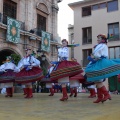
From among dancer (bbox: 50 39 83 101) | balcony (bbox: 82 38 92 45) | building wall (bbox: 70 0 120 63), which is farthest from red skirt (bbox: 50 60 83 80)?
balcony (bbox: 82 38 92 45)

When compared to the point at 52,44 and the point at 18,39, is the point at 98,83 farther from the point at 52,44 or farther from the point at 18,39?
the point at 52,44

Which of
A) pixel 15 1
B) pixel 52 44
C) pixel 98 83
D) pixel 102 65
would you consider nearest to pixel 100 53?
pixel 102 65

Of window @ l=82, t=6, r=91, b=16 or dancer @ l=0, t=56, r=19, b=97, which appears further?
window @ l=82, t=6, r=91, b=16

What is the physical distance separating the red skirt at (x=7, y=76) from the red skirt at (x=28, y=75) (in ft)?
1.55

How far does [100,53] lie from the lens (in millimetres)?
5281

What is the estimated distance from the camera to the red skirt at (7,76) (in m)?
7.95

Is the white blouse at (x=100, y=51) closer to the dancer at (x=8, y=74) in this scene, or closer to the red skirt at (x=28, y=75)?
the red skirt at (x=28, y=75)

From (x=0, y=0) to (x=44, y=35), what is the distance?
14.3 ft

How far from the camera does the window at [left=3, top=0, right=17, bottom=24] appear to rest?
16638 millimetres

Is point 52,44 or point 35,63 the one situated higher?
point 52,44

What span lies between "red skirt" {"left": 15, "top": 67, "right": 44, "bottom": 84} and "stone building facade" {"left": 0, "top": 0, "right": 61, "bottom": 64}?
866cm

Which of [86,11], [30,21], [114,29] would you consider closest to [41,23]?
[30,21]

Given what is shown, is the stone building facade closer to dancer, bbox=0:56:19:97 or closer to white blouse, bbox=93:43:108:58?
dancer, bbox=0:56:19:97

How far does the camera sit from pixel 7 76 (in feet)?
26.2
